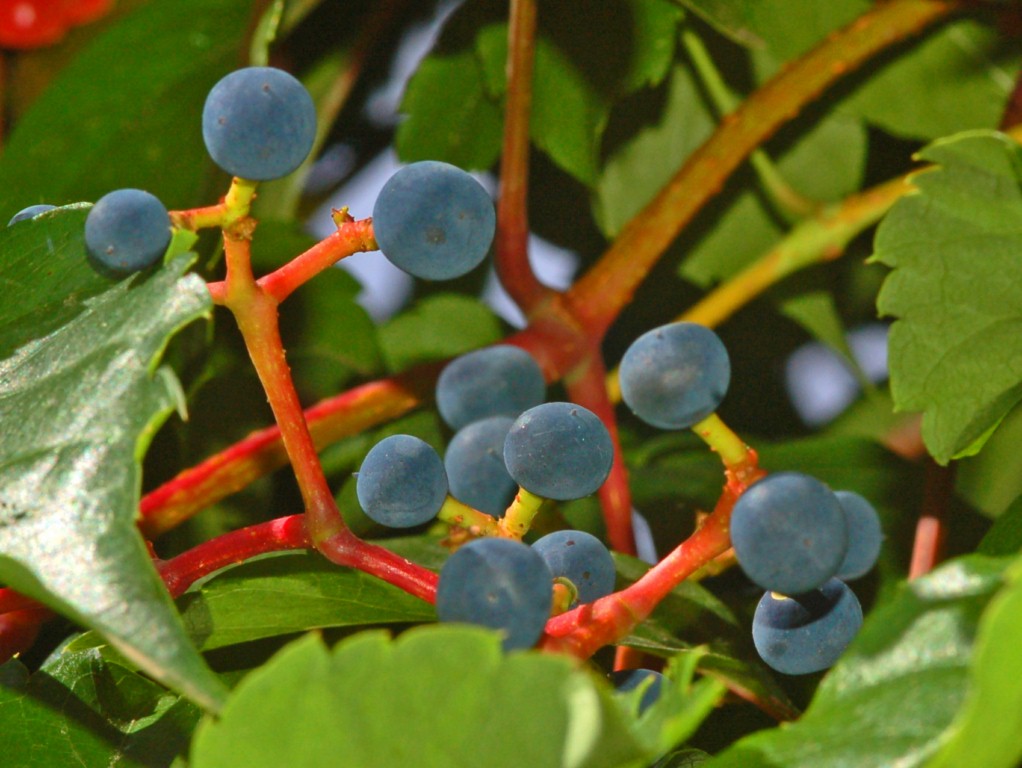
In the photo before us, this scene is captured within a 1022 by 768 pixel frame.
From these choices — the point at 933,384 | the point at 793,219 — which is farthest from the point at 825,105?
the point at 933,384

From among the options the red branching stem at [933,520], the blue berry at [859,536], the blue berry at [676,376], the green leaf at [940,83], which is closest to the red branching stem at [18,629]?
the blue berry at [676,376]

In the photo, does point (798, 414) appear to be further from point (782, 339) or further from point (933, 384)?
point (933, 384)

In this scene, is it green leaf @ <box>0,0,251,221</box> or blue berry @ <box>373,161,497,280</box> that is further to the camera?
green leaf @ <box>0,0,251,221</box>

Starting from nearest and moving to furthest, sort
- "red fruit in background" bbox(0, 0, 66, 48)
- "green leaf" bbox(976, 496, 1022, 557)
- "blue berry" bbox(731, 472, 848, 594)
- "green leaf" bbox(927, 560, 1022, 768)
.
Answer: "green leaf" bbox(927, 560, 1022, 768), "blue berry" bbox(731, 472, 848, 594), "green leaf" bbox(976, 496, 1022, 557), "red fruit in background" bbox(0, 0, 66, 48)

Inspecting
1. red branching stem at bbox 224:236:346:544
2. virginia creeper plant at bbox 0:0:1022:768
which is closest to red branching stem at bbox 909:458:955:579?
virginia creeper plant at bbox 0:0:1022:768

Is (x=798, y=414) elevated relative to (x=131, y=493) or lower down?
lower down

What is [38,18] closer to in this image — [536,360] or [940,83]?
[536,360]

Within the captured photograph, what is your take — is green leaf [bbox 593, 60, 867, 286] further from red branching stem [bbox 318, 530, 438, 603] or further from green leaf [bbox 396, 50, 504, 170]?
red branching stem [bbox 318, 530, 438, 603]
